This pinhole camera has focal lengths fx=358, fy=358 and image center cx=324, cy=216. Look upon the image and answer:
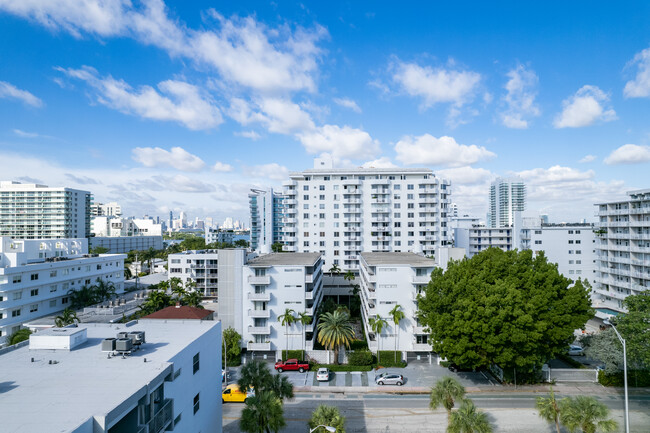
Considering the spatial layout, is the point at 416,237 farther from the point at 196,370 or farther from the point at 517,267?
the point at 196,370

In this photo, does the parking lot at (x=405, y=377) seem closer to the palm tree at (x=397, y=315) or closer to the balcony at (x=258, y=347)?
the balcony at (x=258, y=347)

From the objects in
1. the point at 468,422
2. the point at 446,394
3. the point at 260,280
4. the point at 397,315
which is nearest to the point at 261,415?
the point at 468,422

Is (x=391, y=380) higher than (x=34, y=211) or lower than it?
lower

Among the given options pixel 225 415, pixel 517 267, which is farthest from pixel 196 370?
pixel 517 267

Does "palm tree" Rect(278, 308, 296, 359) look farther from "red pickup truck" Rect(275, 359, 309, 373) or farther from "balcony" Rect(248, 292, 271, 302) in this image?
"balcony" Rect(248, 292, 271, 302)

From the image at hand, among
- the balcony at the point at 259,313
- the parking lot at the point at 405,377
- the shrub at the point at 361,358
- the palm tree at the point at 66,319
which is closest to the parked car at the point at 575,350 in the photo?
the parking lot at the point at 405,377

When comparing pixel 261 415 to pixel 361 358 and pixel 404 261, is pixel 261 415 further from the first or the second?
pixel 404 261

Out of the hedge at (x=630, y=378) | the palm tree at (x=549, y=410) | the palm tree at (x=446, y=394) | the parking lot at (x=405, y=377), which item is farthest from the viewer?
the parking lot at (x=405, y=377)
